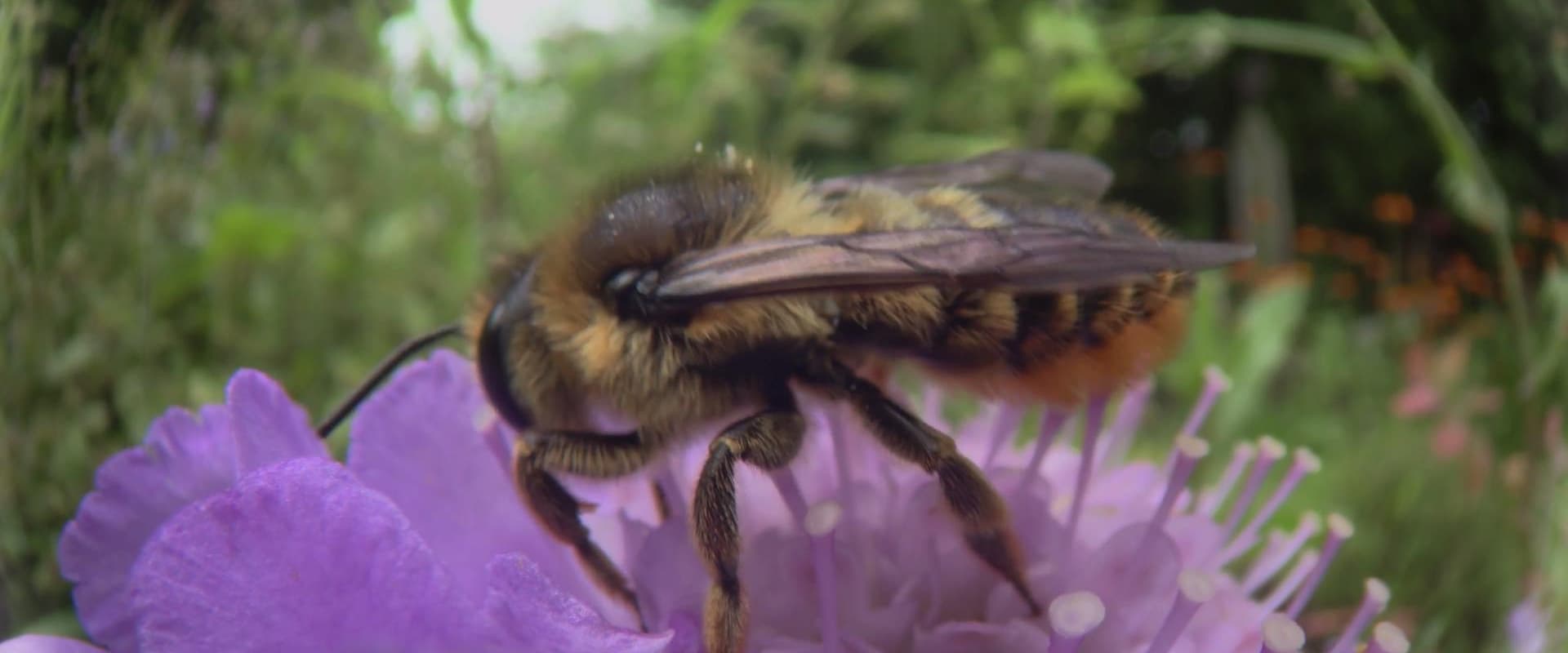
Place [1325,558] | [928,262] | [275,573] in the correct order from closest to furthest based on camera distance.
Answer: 1. [275,573]
2. [928,262]
3. [1325,558]

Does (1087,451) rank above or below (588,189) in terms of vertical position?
below

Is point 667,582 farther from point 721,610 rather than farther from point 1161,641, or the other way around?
point 1161,641

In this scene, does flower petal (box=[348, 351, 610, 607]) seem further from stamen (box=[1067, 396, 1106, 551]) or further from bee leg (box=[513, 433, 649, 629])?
stamen (box=[1067, 396, 1106, 551])

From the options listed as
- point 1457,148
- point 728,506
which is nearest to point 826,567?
point 728,506

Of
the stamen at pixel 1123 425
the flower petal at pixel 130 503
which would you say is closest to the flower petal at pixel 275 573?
the flower petal at pixel 130 503

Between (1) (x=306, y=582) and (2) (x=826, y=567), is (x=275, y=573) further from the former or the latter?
(2) (x=826, y=567)

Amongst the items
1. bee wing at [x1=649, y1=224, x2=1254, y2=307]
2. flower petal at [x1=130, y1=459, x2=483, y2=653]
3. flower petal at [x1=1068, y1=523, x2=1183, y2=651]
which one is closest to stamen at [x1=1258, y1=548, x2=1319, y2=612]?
flower petal at [x1=1068, y1=523, x2=1183, y2=651]
